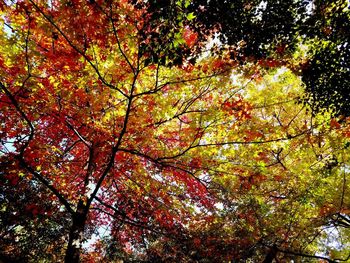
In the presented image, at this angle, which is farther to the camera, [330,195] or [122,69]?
[330,195]

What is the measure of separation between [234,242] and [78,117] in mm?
6512

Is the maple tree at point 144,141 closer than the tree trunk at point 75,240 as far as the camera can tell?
Yes

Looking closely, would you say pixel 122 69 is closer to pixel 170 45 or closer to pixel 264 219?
pixel 170 45

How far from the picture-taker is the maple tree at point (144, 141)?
15.5 ft

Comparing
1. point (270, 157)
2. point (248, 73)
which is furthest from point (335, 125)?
point (270, 157)

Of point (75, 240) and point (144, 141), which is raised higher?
point (144, 141)

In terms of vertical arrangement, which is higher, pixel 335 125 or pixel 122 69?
pixel 122 69

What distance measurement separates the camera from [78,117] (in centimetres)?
648

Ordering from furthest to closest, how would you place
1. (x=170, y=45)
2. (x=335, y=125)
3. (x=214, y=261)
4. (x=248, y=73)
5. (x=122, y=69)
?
(x=214, y=261)
(x=335, y=125)
(x=122, y=69)
(x=248, y=73)
(x=170, y=45)

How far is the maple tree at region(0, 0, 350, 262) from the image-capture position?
4730 millimetres

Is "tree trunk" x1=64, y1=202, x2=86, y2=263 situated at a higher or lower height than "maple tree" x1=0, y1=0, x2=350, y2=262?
lower

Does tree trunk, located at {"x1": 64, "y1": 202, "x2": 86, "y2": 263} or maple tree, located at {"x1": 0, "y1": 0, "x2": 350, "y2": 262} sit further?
tree trunk, located at {"x1": 64, "y1": 202, "x2": 86, "y2": 263}

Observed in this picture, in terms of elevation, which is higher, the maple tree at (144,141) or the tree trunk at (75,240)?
the maple tree at (144,141)

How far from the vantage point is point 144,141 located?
6.25 meters
